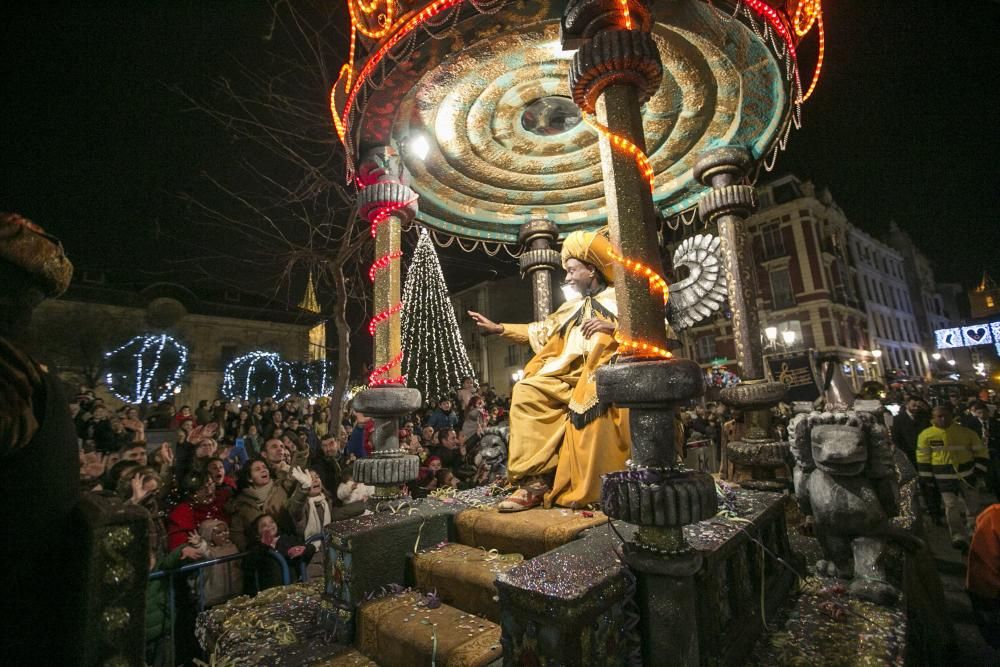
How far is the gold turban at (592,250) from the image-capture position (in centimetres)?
463

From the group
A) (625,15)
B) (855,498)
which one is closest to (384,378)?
(625,15)

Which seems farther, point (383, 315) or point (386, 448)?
point (383, 315)

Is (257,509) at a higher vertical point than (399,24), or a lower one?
lower

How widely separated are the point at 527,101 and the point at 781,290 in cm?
3229

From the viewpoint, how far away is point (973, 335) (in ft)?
109

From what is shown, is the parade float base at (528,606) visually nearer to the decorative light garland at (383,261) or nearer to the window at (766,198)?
the decorative light garland at (383,261)

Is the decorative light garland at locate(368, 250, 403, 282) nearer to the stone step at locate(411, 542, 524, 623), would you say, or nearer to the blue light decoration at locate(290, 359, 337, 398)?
the stone step at locate(411, 542, 524, 623)

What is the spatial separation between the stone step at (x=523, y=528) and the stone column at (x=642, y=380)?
846mm

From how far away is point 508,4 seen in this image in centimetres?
359

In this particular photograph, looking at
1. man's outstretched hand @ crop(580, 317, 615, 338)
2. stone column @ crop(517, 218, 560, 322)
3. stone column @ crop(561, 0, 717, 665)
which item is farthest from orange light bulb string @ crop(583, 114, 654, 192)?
stone column @ crop(517, 218, 560, 322)

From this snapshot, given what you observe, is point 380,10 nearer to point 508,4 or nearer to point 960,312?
point 508,4

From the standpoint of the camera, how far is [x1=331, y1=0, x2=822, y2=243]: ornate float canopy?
3754 mm

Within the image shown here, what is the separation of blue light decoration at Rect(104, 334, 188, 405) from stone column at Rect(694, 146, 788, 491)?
81.8 feet

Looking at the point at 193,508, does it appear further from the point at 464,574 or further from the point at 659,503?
the point at 659,503
